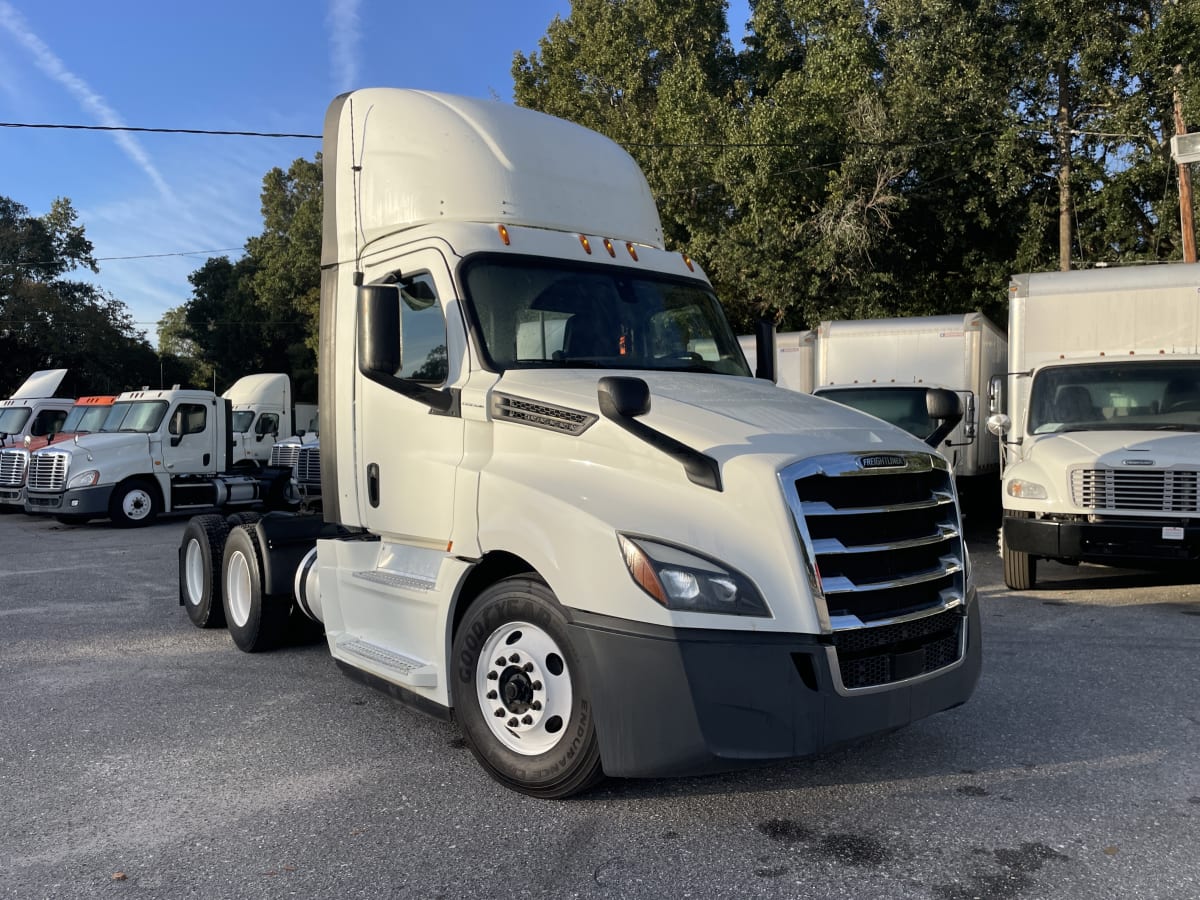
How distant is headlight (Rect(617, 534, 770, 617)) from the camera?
12.1ft

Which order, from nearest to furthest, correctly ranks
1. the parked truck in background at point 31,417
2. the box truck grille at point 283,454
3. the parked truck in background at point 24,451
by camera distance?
1. the box truck grille at point 283,454
2. the parked truck in background at point 24,451
3. the parked truck in background at point 31,417

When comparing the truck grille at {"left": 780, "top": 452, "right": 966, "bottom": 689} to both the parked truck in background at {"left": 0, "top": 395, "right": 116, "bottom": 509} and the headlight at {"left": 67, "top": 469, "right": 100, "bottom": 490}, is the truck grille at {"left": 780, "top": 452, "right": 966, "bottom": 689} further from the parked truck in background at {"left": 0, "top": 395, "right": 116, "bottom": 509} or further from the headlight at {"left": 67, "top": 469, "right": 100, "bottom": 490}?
the parked truck in background at {"left": 0, "top": 395, "right": 116, "bottom": 509}

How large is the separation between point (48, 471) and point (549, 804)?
Result: 15402 mm

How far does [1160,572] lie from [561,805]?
8454mm

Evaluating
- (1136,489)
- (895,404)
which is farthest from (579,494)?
(895,404)

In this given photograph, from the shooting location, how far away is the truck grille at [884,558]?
3824 millimetres

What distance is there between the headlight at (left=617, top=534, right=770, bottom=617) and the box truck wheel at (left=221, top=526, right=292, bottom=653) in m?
4.09

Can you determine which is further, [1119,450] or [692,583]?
[1119,450]

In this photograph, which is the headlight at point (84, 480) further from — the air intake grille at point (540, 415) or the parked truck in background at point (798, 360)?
the air intake grille at point (540, 415)

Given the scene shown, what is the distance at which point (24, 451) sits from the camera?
17641 mm

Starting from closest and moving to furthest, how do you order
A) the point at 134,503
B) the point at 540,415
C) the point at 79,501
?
the point at 540,415 → the point at 79,501 → the point at 134,503

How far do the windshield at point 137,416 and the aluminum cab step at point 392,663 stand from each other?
1344 centimetres

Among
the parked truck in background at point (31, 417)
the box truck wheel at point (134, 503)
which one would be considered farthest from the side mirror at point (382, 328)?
the parked truck in background at point (31, 417)

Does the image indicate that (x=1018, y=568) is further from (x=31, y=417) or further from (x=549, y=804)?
(x=31, y=417)
